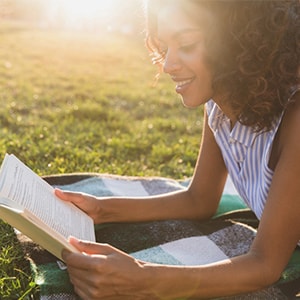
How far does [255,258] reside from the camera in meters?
1.87

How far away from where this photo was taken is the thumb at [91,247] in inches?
67.9

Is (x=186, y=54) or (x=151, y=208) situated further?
(x=151, y=208)

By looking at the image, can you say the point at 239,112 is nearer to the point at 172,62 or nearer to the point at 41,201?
the point at 172,62

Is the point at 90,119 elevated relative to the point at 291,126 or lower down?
lower down

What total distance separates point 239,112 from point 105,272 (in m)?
0.78

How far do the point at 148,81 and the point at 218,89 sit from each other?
471cm

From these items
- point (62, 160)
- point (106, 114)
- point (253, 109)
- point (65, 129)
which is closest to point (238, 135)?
point (253, 109)

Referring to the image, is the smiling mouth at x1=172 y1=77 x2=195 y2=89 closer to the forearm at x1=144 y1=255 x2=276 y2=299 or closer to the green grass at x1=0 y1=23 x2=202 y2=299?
the forearm at x1=144 y1=255 x2=276 y2=299

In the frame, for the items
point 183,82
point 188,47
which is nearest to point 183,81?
point 183,82

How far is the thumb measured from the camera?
1.72m

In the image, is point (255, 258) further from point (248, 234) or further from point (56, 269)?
point (56, 269)

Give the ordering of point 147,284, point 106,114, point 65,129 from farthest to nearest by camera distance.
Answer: point 106,114, point 65,129, point 147,284

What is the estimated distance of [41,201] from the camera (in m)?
1.95

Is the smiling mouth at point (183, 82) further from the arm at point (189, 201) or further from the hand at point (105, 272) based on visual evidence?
the hand at point (105, 272)
